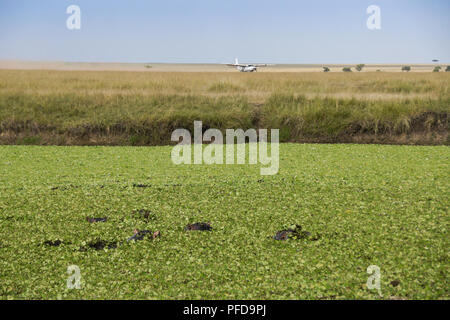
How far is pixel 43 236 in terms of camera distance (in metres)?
3.22

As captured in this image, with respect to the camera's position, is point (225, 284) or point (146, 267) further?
point (146, 267)

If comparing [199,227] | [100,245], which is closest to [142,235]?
[100,245]

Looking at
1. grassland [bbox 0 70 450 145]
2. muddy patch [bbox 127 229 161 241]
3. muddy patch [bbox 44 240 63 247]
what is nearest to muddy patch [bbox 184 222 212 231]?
muddy patch [bbox 127 229 161 241]

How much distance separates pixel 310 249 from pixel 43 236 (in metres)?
1.95

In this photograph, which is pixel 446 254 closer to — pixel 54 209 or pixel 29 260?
pixel 29 260

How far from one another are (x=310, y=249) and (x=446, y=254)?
0.87m

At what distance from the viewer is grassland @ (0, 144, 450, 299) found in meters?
2.47

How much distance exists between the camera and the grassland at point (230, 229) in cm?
247

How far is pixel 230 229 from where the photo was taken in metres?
3.30

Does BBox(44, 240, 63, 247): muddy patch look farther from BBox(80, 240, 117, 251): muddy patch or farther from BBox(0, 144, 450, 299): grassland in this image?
BBox(80, 240, 117, 251): muddy patch
